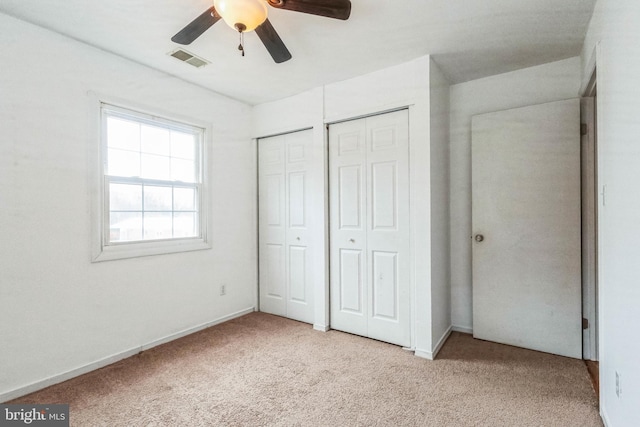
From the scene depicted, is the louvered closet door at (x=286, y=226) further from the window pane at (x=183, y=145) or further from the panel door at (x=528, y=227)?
the panel door at (x=528, y=227)

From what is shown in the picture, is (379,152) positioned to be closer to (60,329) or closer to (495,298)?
(495,298)

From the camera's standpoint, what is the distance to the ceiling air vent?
2.47m

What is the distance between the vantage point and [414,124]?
2.59 meters

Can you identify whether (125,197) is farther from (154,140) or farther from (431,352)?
(431,352)

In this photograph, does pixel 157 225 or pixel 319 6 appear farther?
pixel 157 225

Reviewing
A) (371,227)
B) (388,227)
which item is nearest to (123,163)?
(371,227)

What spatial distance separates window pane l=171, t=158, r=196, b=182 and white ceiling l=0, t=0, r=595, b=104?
831 mm

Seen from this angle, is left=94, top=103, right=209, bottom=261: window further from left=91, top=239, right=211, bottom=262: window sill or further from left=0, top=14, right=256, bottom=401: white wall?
left=0, top=14, right=256, bottom=401: white wall

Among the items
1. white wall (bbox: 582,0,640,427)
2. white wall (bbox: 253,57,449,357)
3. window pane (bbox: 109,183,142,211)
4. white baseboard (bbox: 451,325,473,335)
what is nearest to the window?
window pane (bbox: 109,183,142,211)

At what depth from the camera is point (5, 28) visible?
1.98 m

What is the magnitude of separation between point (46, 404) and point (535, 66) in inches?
180

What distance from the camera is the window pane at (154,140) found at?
9.13 ft

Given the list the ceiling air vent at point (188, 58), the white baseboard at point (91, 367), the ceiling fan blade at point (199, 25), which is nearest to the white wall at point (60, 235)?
the white baseboard at point (91, 367)

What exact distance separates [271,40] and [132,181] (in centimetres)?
179
